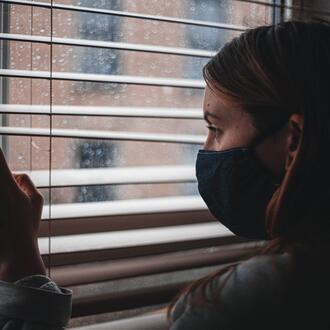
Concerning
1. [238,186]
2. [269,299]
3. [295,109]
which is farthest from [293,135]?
[269,299]

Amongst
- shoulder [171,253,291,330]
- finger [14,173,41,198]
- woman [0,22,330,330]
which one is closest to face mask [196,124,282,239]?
woman [0,22,330,330]

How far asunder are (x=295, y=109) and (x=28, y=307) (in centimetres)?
47

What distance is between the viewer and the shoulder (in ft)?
2.54

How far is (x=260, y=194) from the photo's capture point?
963mm

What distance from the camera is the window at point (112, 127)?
43.7 inches

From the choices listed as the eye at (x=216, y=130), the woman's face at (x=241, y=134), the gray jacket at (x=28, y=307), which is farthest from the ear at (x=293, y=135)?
the gray jacket at (x=28, y=307)

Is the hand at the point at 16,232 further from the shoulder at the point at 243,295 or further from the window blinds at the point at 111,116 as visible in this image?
the shoulder at the point at 243,295

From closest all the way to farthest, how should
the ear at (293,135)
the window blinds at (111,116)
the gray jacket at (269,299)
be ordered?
the gray jacket at (269,299), the ear at (293,135), the window blinds at (111,116)

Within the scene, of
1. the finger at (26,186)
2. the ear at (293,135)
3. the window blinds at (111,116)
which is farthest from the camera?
the window blinds at (111,116)

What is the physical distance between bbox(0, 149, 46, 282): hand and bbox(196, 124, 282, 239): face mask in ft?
0.95

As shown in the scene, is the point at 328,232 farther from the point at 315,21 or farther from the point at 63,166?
the point at 63,166

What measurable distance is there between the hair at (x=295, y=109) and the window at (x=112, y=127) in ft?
1.14

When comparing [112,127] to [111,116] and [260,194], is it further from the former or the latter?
[260,194]

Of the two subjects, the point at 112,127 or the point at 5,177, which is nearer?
the point at 5,177
